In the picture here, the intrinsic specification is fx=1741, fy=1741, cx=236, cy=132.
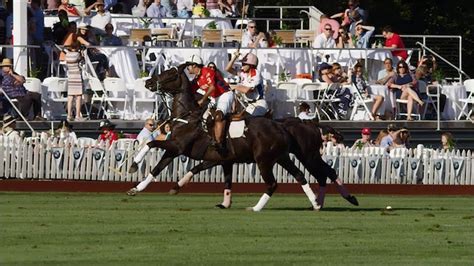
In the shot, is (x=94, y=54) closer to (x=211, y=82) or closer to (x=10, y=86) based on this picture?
(x=10, y=86)

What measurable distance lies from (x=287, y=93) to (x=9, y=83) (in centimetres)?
630

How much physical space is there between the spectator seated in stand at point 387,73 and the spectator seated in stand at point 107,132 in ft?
23.8

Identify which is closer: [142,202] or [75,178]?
[142,202]

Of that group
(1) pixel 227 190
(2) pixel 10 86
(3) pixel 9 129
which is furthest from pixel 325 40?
(1) pixel 227 190

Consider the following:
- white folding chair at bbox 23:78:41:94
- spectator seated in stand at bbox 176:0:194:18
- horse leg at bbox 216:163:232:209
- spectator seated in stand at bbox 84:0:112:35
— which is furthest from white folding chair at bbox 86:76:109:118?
horse leg at bbox 216:163:232:209

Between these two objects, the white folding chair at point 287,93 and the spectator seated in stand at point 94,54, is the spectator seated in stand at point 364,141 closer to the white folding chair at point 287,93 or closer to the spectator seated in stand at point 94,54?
the white folding chair at point 287,93

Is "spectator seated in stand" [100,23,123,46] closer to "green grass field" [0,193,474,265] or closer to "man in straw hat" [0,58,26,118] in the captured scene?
"man in straw hat" [0,58,26,118]

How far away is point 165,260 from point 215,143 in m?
8.39

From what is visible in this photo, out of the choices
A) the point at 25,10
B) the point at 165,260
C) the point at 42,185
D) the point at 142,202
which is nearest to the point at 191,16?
the point at 25,10

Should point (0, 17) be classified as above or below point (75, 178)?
above

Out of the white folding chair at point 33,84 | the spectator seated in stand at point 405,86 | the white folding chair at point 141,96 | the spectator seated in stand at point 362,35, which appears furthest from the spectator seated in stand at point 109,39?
the spectator seated in stand at point 405,86

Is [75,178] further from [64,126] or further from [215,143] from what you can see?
[215,143]

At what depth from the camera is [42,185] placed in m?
30.6

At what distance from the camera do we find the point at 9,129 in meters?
32.2
